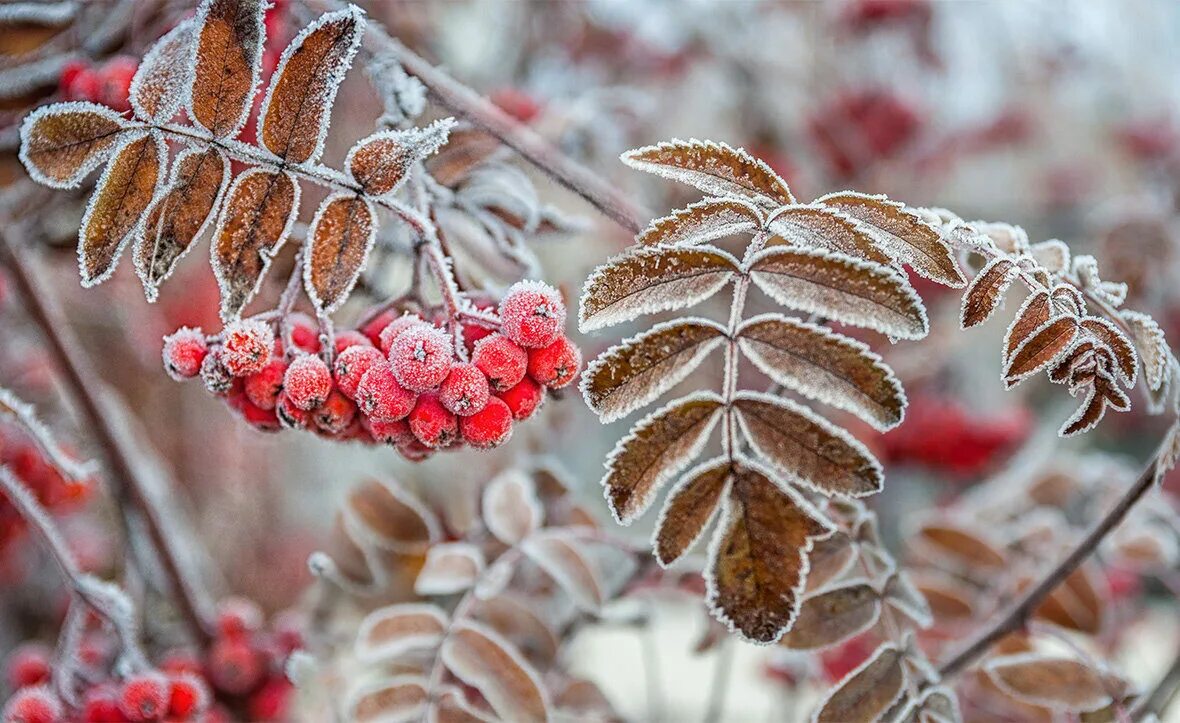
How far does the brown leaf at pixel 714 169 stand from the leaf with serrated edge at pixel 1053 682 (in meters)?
0.35

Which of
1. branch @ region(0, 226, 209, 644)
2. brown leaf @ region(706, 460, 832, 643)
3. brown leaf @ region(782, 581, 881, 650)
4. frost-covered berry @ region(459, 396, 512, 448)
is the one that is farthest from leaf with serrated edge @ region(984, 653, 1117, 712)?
branch @ region(0, 226, 209, 644)

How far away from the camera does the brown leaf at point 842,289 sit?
38 centimetres

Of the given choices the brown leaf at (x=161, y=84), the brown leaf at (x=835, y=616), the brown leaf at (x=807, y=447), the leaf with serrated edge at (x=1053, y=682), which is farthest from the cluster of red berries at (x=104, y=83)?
the leaf with serrated edge at (x=1053, y=682)

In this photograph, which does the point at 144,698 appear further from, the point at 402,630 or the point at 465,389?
the point at 465,389

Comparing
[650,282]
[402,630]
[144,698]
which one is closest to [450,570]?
[402,630]

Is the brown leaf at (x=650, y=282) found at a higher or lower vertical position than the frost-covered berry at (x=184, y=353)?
higher

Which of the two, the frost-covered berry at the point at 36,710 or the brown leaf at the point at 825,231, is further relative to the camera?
the frost-covered berry at the point at 36,710

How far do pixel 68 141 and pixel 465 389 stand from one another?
0.22 metres

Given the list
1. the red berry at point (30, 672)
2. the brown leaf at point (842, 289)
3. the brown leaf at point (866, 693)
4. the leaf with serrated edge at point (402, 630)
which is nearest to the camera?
the brown leaf at point (842, 289)

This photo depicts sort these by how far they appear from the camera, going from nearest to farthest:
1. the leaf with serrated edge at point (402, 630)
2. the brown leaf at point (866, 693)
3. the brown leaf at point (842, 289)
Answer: the brown leaf at point (842, 289)
the brown leaf at point (866, 693)
the leaf with serrated edge at point (402, 630)

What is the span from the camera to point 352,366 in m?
0.43

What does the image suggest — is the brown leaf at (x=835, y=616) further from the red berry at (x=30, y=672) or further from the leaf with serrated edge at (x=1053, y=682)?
A: the red berry at (x=30, y=672)

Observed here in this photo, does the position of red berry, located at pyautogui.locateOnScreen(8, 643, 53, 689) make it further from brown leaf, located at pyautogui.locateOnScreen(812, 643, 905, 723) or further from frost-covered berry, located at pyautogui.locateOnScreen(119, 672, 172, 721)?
brown leaf, located at pyautogui.locateOnScreen(812, 643, 905, 723)

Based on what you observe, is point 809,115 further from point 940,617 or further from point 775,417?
point 775,417
